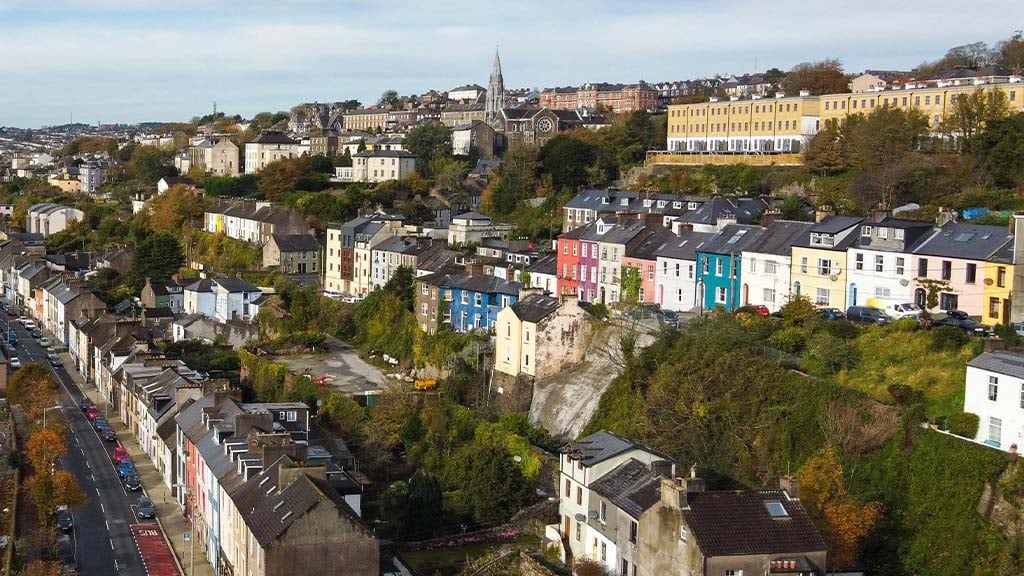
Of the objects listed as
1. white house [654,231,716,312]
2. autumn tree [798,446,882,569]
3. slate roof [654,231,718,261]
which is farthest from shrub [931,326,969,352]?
slate roof [654,231,718,261]

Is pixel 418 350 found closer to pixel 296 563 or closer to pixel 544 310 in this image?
pixel 544 310

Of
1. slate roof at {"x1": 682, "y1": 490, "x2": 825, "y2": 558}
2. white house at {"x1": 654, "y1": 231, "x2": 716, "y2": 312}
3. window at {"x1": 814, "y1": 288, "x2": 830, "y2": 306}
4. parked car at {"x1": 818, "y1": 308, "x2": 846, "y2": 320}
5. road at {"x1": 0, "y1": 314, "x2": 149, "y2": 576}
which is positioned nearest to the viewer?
slate roof at {"x1": 682, "y1": 490, "x2": 825, "y2": 558}

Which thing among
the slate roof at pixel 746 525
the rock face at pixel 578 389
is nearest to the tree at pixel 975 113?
the rock face at pixel 578 389

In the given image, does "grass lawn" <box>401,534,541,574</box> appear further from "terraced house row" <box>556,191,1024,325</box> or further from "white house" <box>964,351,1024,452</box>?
"terraced house row" <box>556,191,1024,325</box>

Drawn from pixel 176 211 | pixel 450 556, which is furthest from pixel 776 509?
pixel 176 211

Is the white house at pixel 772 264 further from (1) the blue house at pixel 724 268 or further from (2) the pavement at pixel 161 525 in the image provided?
(2) the pavement at pixel 161 525

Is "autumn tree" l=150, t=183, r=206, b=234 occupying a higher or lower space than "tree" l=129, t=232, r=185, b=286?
higher

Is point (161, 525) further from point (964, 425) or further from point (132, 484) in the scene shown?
point (964, 425)
